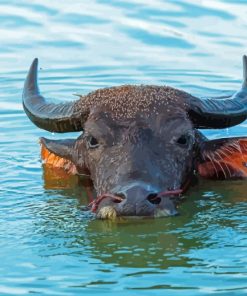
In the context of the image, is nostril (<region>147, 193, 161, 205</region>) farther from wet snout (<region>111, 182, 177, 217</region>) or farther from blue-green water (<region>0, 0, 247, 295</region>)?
blue-green water (<region>0, 0, 247, 295</region>)

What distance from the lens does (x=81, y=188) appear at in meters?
13.2

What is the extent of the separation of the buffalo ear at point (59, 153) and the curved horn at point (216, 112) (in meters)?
1.23

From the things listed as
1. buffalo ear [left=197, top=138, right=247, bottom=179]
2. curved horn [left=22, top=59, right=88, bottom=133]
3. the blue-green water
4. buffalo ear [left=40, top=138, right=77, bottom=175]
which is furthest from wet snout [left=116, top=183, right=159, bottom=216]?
buffalo ear [left=40, top=138, right=77, bottom=175]

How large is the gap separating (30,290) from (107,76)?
7.80m

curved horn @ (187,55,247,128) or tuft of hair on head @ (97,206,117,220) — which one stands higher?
curved horn @ (187,55,247,128)

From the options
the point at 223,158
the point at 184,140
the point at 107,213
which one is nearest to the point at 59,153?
the point at 184,140

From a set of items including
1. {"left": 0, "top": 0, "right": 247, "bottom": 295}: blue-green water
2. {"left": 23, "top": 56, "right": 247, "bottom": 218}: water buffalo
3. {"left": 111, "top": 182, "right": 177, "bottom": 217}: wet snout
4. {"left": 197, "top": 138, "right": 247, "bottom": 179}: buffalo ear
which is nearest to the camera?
{"left": 0, "top": 0, "right": 247, "bottom": 295}: blue-green water

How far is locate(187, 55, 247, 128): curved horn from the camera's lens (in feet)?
42.4

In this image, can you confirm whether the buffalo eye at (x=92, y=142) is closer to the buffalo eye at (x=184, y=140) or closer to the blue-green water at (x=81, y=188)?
the blue-green water at (x=81, y=188)

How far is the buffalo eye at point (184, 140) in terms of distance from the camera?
1252 cm

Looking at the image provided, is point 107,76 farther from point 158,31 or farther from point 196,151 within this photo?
point 196,151

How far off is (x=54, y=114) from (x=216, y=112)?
1.51 m

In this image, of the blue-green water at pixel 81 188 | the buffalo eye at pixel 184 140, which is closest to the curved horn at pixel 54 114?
the blue-green water at pixel 81 188

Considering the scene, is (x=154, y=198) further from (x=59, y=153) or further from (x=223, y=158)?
(x=59, y=153)
